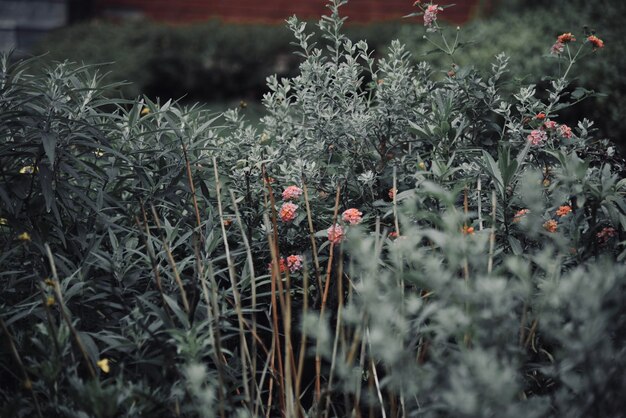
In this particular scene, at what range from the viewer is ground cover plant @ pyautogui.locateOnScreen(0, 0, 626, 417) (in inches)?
71.3

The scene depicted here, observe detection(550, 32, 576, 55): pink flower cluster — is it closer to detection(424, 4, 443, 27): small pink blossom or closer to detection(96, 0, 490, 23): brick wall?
detection(424, 4, 443, 27): small pink blossom

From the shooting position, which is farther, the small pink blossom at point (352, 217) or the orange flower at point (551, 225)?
the small pink blossom at point (352, 217)

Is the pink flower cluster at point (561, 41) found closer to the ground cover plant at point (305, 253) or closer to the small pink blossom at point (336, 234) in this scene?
the ground cover plant at point (305, 253)

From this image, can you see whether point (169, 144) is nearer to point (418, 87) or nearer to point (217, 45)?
point (418, 87)

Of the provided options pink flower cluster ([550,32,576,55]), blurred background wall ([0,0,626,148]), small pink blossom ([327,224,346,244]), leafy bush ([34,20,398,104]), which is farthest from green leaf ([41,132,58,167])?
leafy bush ([34,20,398,104])

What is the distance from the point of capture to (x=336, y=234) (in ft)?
8.21

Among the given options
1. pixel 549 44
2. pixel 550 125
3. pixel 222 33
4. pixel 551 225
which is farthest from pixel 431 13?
pixel 222 33

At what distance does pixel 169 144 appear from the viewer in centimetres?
288

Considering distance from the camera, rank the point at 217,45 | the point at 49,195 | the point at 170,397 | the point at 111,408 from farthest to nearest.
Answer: the point at 217,45
the point at 49,195
the point at 170,397
the point at 111,408

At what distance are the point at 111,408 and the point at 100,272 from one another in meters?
0.86

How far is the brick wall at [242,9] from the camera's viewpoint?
1228 centimetres

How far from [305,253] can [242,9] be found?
1026 centimetres

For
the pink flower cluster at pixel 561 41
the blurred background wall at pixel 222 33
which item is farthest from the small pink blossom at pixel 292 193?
the blurred background wall at pixel 222 33

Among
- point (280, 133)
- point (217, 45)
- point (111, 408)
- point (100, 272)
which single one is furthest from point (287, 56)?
point (111, 408)
